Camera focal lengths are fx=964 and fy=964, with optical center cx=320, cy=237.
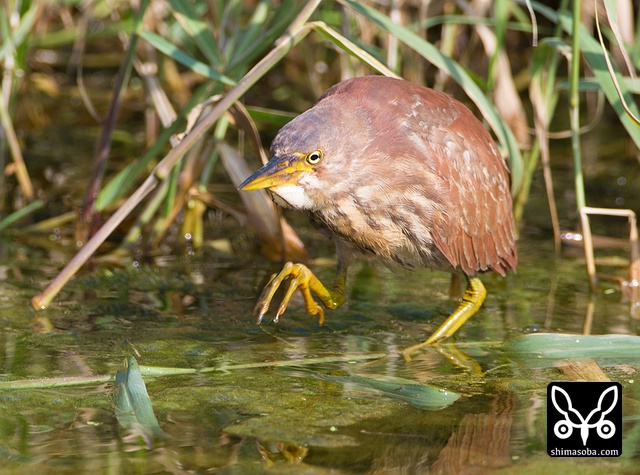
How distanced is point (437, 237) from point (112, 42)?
6204mm

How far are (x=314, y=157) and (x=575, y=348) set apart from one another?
1301 millimetres

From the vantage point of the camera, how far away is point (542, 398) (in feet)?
11.9

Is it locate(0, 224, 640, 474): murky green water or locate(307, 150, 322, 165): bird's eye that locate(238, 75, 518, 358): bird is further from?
locate(0, 224, 640, 474): murky green water

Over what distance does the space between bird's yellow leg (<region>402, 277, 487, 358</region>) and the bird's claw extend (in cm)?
50

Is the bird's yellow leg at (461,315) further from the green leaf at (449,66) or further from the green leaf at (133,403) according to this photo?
the green leaf at (133,403)

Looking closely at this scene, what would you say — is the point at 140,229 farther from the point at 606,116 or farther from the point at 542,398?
the point at 606,116

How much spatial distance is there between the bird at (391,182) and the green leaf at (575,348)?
18.5 inches

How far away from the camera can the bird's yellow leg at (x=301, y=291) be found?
13.8 feet

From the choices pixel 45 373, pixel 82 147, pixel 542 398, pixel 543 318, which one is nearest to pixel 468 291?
pixel 543 318

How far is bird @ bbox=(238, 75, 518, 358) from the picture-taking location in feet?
12.8

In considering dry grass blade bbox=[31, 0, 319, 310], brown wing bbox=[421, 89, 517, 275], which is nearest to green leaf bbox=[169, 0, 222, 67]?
dry grass blade bbox=[31, 0, 319, 310]

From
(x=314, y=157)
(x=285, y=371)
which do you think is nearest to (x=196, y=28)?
(x=314, y=157)

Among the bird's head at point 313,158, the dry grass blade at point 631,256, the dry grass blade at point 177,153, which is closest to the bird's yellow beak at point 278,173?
the bird's head at point 313,158

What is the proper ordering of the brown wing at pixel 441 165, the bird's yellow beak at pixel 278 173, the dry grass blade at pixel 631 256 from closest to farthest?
the bird's yellow beak at pixel 278 173 < the brown wing at pixel 441 165 < the dry grass blade at pixel 631 256
